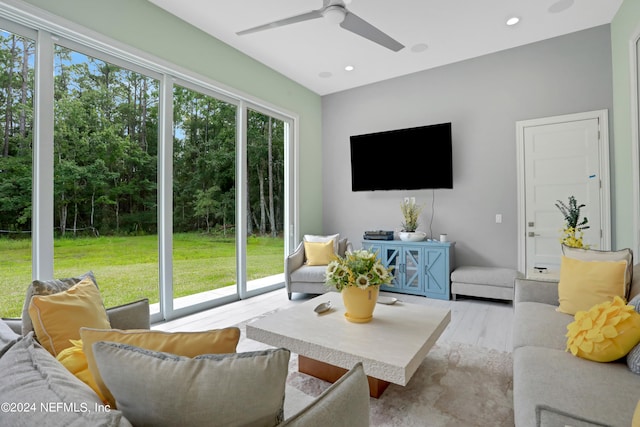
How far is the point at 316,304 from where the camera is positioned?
2.56m

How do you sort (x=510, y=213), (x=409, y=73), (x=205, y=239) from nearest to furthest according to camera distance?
(x=205, y=239) → (x=510, y=213) → (x=409, y=73)

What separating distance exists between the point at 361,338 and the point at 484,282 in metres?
2.64

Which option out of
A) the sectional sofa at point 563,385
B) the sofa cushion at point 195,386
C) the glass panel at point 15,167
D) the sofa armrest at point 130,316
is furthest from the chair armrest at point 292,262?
the sofa cushion at point 195,386

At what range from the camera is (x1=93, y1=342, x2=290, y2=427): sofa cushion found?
2.12 feet

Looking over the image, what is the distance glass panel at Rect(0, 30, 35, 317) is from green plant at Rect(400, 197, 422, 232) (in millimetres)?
4150

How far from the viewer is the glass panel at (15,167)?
93.4 inches

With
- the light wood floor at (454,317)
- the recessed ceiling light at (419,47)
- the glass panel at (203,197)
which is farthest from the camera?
the recessed ceiling light at (419,47)

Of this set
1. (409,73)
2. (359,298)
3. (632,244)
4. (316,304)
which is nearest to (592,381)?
(359,298)

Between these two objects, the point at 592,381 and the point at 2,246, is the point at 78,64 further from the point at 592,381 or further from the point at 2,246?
the point at 592,381

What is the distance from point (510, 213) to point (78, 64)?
16.2 feet

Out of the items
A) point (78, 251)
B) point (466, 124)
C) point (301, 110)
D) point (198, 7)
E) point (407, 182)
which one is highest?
point (198, 7)

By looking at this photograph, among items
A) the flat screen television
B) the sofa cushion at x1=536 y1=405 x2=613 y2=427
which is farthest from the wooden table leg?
the flat screen television

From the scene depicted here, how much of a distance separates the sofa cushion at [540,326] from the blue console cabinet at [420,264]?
5.95 ft

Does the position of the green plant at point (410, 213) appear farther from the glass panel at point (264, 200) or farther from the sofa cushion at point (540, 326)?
the sofa cushion at point (540, 326)
